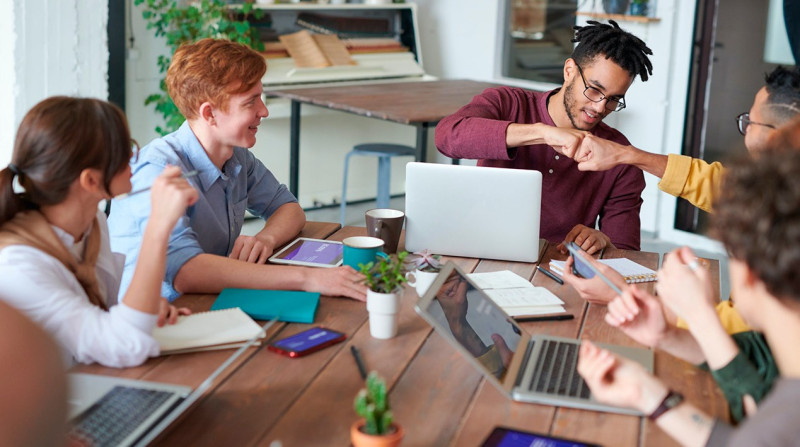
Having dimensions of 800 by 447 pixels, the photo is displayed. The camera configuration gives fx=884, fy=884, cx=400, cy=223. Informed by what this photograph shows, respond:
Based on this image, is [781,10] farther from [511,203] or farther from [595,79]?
[511,203]

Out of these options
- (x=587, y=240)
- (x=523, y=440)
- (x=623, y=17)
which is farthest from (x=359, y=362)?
(x=623, y=17)

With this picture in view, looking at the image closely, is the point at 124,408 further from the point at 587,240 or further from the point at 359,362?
the point at 587,240

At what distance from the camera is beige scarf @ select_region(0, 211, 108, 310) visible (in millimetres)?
1512

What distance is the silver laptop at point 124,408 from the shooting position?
120cm

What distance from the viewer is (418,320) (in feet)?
5.85

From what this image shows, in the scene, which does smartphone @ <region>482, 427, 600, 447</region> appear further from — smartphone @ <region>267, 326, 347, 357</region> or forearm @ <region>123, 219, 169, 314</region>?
forearm @ <region>123, 219, 169, 314</region>

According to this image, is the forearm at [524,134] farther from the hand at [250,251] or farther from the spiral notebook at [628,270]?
the hand at [250,251]

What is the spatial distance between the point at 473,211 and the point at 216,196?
0.66 m

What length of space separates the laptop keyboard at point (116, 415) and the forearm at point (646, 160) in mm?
1419

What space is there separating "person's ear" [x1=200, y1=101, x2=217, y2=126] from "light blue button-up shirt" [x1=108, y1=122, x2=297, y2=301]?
0.06m

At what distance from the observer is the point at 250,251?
2113 millimetres

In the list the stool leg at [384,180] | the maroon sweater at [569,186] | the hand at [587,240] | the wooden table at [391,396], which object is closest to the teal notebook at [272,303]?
the wooden table at [391,396]

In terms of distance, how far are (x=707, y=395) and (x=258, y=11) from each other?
12.4 feet

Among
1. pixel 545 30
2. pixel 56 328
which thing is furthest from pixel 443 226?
pixel 545 30
